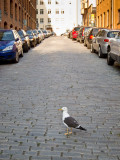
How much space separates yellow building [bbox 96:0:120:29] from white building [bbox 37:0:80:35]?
190 ft

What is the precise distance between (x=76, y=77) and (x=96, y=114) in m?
4.15

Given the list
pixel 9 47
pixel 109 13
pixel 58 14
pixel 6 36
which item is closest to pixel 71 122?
pixel 9 47

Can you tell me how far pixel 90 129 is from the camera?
4.79 metres

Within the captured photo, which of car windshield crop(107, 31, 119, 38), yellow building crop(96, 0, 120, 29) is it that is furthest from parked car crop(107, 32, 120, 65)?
yellow building crop(96, 0, 120, 29)

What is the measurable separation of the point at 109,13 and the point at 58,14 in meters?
67.9

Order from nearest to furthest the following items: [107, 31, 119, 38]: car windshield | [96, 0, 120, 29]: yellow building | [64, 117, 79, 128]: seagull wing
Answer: [64, 117, 79, 128]: seagull wing, [107, 31, 119, 38]: car windshield, [96, 0, 120, 29]: yellow building

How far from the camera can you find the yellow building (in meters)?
30.0

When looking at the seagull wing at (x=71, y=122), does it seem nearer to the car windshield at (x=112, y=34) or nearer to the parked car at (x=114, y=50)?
the parked car at (x=114, y=50)

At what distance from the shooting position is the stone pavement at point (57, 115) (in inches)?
155

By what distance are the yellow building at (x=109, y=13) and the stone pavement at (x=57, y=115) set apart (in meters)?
21.2

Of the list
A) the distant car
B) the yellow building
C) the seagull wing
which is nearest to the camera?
the seagull wing

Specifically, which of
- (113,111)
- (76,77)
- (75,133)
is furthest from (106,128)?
(76,77)

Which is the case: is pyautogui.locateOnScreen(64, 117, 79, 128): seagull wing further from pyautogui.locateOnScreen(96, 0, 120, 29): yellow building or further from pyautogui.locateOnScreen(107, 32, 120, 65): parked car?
pyautogui.locateOnScreen(96, 0, 120, 29): yellow building

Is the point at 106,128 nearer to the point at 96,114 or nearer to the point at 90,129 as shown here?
the point at 90,129
